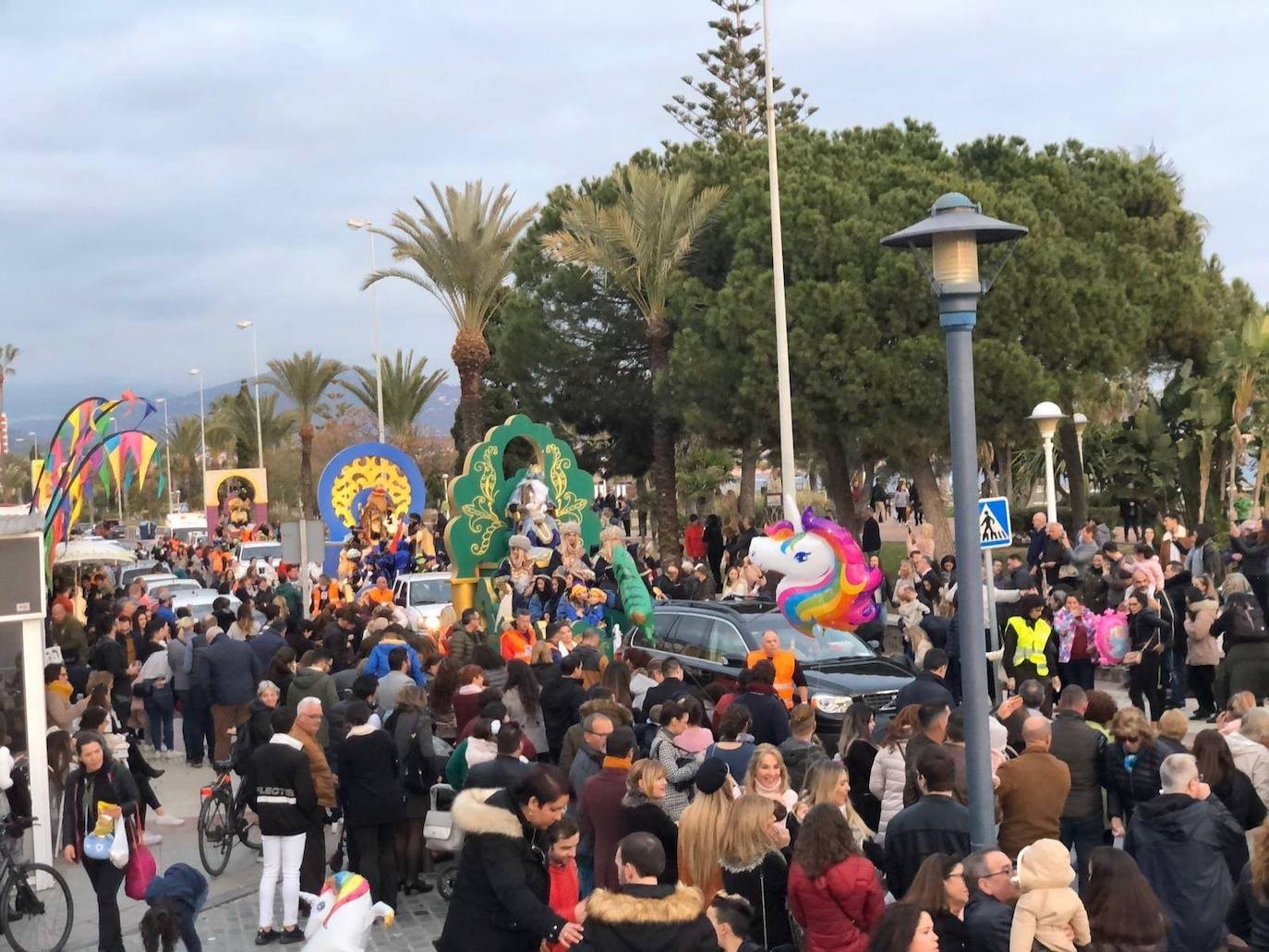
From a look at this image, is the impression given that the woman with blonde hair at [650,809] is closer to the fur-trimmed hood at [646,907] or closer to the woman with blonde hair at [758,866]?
the woman with blonde hair at [758,866]

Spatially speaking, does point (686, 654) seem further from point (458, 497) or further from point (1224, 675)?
point (458, 497)

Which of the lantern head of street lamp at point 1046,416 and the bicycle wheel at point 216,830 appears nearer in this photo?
the bicycle wheel at point 216,830

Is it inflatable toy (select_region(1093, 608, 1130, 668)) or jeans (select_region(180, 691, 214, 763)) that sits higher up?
inflatable toy (select_region(1093, 608, 1130, 668))

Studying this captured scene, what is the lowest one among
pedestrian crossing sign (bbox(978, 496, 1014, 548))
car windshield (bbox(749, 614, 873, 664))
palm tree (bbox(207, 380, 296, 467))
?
car windshield (bbox(749, 614, 873, 664))

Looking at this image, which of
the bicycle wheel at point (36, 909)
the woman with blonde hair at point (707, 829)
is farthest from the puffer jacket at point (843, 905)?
the bicycle wheel at point (36, 909)

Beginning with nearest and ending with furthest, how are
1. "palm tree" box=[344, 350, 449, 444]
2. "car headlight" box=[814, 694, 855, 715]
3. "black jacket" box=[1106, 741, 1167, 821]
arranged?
"black jacket" box=[1106, 741, 1167, 821] < "car headlight" box=[814, 694, 855, 715] < "palm tree" box=[344, 350, 449, 444]

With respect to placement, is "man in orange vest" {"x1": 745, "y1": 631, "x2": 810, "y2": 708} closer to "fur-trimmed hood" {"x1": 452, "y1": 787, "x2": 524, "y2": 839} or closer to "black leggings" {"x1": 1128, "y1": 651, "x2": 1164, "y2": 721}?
"black leggings" {"x1": 1128, "y1": 651, "x2": 1164, "y2": 721}

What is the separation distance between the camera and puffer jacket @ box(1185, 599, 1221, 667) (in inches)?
607

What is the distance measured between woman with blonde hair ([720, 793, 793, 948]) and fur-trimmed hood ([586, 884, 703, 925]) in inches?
57.4

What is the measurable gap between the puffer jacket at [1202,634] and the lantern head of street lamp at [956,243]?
9148mm

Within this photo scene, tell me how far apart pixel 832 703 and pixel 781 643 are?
103cm

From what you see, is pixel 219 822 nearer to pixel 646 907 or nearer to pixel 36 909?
pixel 36 909

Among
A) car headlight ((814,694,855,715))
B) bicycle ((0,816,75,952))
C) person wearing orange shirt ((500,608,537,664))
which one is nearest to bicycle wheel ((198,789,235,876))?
bicycle ((0,816,75,952))

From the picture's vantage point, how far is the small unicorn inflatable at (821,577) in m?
14.6
